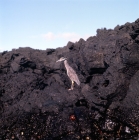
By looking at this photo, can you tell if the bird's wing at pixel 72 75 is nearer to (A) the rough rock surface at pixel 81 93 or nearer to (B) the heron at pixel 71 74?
(B) the heron at pixel 71 74

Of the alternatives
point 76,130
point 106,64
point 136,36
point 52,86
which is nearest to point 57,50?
point 52,86

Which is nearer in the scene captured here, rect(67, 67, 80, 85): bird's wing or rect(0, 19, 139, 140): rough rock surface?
rect(0, 19, 139, 140): rough rock surface

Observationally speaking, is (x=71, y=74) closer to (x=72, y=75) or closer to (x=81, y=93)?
(x=72, y=75)

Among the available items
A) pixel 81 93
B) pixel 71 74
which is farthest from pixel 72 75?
pixel 81 93

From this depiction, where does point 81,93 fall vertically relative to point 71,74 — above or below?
below

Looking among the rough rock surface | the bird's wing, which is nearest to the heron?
the bird's wing

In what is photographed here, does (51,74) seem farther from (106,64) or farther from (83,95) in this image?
(106,64)

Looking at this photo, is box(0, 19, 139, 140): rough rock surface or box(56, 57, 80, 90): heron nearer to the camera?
box(0, 19, 139, 140): rough rock surface

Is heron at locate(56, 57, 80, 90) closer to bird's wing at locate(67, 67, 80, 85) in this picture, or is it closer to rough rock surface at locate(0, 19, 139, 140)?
bird's wing at locate(67, 67, 80, 85)

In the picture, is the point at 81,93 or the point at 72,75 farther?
the point at 72,75
